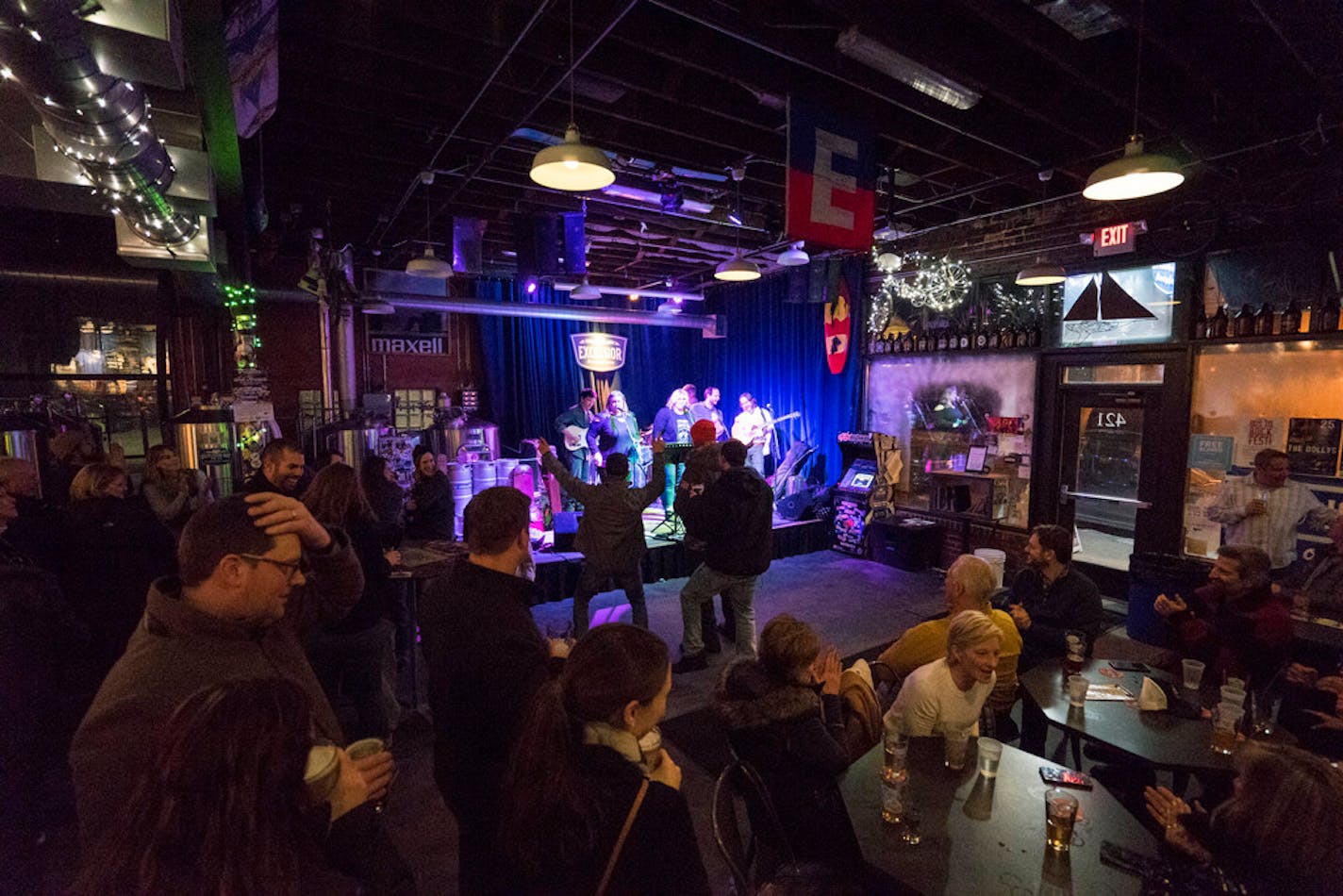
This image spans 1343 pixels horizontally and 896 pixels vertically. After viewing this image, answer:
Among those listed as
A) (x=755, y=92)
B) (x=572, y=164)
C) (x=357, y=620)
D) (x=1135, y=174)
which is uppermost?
(x=755, y=92)

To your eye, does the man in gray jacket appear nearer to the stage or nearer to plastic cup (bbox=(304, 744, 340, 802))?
the stage

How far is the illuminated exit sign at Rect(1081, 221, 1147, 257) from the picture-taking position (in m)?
5.63

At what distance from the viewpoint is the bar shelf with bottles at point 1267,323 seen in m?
4.65

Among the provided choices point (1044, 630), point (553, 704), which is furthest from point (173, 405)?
point (1044, 630)

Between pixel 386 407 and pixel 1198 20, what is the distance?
9.07m

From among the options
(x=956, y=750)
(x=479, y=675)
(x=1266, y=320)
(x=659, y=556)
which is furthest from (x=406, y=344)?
(x=1266, y=320)

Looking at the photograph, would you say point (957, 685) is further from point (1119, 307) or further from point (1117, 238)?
point (1117, 238)

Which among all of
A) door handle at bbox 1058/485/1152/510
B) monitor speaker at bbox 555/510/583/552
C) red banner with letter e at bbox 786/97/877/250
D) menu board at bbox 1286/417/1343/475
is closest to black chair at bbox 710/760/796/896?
red banner with letter e at bbox 786/97/877/250

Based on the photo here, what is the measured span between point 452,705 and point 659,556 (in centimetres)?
519

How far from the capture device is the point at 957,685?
235 centimetres

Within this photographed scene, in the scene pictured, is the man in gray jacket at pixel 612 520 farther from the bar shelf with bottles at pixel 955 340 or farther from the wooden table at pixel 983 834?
the bar shelf with bottles at pixel 955 340

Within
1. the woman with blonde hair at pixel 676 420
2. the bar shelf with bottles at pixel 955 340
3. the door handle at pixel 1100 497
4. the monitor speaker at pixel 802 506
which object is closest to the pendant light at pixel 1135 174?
the bar shelf with bottles at pixel 955 340

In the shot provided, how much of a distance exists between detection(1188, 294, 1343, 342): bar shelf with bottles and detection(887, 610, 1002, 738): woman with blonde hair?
458cm

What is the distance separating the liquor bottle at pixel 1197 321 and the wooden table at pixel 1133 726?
12.5 ft
